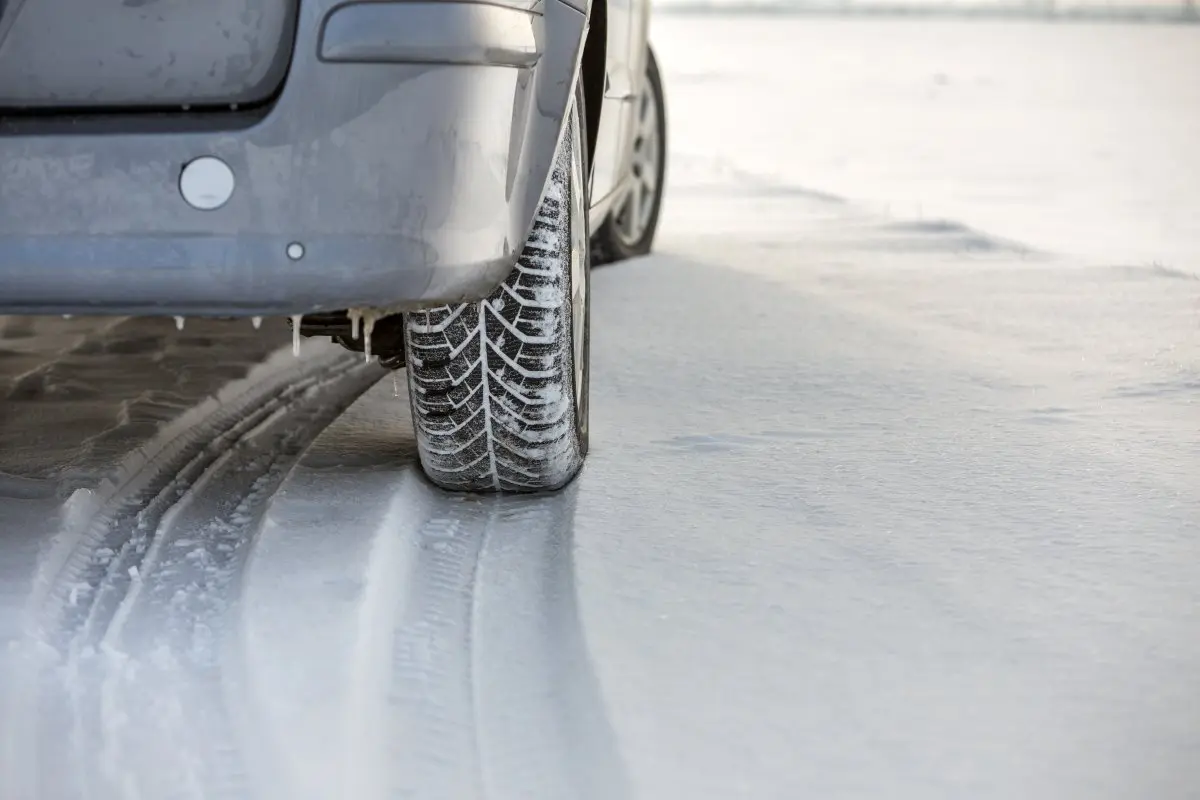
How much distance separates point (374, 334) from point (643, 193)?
236 cm

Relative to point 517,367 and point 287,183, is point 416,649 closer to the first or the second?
point 517,367

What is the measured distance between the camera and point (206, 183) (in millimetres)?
1552

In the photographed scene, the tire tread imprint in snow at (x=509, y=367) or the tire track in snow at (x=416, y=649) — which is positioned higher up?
the tire tread imprint in snow at (x=509, y=367)

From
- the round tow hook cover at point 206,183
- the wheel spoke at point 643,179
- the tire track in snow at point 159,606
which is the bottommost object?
the tire track in snow at point 159,606

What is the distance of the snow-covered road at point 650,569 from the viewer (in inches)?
55.8

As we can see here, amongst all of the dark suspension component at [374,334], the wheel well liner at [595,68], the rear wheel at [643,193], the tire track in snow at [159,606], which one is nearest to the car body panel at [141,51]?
the dark suspension component at [374,334]

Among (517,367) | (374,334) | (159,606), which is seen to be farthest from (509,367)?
(159,606)

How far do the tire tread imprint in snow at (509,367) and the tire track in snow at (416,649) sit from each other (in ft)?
0.32

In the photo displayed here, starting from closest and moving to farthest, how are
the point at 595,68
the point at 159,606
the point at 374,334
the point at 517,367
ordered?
the point at 159,606 → the point at 517,367 → the point at 374,334 → the point at 595,68

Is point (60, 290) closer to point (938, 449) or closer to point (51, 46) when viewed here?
point (51, 46)

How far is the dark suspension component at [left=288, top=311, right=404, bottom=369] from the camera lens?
1.90 metres

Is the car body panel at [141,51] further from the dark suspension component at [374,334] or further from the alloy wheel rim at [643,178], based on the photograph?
the alloy wheel rim at [643,178]

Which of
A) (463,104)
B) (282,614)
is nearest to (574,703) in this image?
(282,614)

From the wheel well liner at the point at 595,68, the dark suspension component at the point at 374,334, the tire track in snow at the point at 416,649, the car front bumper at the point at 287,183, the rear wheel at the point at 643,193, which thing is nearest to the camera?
the tire track in snow at the point at 416,649
